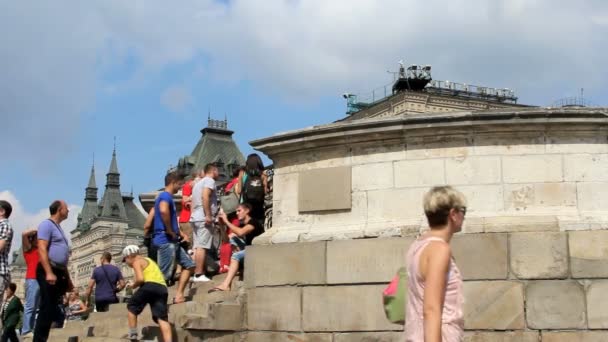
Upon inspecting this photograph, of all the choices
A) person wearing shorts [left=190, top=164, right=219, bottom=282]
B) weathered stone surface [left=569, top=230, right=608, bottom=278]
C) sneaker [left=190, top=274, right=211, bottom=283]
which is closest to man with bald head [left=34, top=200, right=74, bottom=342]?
sneaker [left=190, top=274, right=211, bottom=283]

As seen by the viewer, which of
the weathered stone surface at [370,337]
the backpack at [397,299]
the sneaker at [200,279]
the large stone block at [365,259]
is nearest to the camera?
the backpack at [397,299]

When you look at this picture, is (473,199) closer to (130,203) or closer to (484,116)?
(484,116)

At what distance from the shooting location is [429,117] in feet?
29.3

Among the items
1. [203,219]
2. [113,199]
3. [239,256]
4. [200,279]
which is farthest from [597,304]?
[113,199]

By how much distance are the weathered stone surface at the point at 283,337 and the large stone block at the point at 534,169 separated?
99.5 inches

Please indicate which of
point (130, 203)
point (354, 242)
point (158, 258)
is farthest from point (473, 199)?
point (130, 203)

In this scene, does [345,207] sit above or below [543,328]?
above

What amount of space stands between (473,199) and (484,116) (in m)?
0.86

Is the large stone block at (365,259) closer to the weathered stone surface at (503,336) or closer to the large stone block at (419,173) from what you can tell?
the large stone block at (419,173)

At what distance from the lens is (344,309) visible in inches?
354

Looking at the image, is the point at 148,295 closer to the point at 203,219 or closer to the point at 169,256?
the point at 169,256

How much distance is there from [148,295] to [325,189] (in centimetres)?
224

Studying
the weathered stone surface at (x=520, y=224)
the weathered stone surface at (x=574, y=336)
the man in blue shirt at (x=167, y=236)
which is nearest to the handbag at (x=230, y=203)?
the man in blue shirt at (x=167, y=236)

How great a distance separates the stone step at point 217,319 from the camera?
30.5ft
